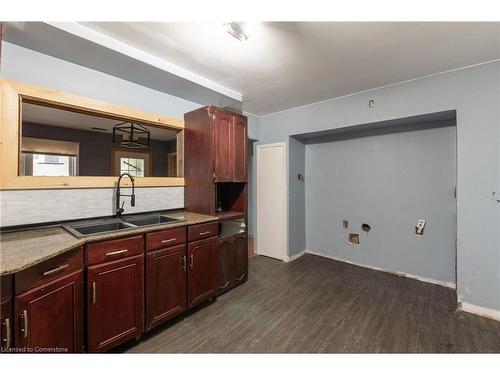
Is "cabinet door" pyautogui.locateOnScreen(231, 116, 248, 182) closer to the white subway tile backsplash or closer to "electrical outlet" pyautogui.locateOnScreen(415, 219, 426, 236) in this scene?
the white subway tile backsplash

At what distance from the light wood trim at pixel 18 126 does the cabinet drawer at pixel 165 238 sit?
783 mm

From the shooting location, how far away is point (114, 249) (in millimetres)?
1563

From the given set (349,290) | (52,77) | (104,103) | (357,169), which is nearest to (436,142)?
(357,169)

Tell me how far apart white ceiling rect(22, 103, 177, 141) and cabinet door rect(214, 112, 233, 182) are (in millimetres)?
657

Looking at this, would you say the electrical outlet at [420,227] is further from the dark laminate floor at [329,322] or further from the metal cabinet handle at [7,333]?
the metal cabinet handle at [7,333]

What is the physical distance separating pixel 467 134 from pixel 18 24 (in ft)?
12.5

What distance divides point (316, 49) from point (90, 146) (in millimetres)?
2505

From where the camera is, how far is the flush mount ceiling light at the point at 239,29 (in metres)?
1.53

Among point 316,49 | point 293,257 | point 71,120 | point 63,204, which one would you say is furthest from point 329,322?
point 71,120

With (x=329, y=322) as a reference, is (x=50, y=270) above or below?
above

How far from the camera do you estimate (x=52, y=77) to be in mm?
1817

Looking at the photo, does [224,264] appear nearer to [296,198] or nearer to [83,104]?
[296,198]
